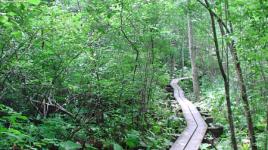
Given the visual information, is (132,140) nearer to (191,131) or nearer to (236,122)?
(191,131)

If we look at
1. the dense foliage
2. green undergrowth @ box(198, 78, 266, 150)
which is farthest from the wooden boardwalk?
green undergrowth @ box(198, 78, 266, 150)

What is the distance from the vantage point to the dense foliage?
4516mm

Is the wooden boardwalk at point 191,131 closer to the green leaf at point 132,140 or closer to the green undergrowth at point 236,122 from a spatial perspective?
the green undergrowth at point 236,122

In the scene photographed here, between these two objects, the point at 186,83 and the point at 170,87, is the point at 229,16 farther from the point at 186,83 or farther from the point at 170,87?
the point at 186,83

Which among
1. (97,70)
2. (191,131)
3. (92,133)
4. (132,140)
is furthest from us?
(191,131)

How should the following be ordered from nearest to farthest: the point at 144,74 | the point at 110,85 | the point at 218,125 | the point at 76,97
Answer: the point at 110,85, the point at 76,97, the point at 144,74, the point at 218,125

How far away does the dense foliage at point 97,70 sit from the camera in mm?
4516

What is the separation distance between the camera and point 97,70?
642 centimetres

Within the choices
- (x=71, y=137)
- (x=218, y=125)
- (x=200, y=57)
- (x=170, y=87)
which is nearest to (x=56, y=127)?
(x=71, y=137)

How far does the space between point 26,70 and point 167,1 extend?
4.41 m

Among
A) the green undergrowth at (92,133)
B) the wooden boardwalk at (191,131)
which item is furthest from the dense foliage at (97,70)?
the wooden boardwalk at (191,131)

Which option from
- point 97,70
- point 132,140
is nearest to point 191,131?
point 132,140

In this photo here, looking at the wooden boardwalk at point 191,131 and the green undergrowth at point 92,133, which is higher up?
the green undergrowth at point 92,133

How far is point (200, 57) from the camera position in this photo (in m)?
25.9
